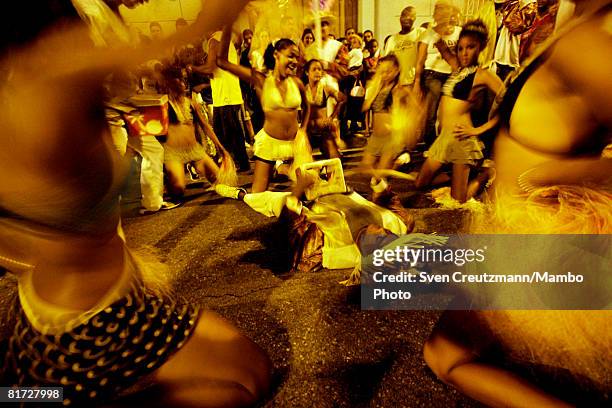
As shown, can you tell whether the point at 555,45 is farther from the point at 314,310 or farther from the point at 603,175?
the point at 314,310

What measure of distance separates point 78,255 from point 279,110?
3064 millimetres

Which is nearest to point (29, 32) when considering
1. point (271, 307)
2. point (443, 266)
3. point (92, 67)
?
point (92, 67)

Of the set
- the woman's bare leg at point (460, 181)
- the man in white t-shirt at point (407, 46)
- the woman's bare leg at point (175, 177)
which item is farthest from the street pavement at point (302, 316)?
the man in white t-shirt at point (407, 46)

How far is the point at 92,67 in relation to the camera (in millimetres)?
1015

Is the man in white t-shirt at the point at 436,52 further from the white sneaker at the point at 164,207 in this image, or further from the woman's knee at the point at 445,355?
the woman's knee at the point at 445,355

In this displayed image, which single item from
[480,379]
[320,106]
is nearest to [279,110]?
[320,106]

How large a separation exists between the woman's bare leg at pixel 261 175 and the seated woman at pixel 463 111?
1740mm

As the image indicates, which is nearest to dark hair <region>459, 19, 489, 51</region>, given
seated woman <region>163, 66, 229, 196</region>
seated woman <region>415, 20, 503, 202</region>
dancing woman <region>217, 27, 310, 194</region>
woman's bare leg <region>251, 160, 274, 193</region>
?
seated woman <region>415, 20, 503, 202</region>

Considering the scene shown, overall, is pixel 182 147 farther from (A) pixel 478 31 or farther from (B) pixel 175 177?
(A) pixel 478 31

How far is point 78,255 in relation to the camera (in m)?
1.19

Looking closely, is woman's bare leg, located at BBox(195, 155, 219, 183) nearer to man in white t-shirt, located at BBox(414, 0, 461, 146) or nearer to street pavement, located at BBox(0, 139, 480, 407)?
street pavement, located at BBox(0, 139, 480, 407)

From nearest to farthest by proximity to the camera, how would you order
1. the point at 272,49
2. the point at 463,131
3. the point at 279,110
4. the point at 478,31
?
the point at 463,131 < the point at 478,31 < the point at 279,110 < the point at 272,49

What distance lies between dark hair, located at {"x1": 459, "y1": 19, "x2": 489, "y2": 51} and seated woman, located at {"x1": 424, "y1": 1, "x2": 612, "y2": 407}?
103 inches

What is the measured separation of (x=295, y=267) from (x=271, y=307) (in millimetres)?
479
